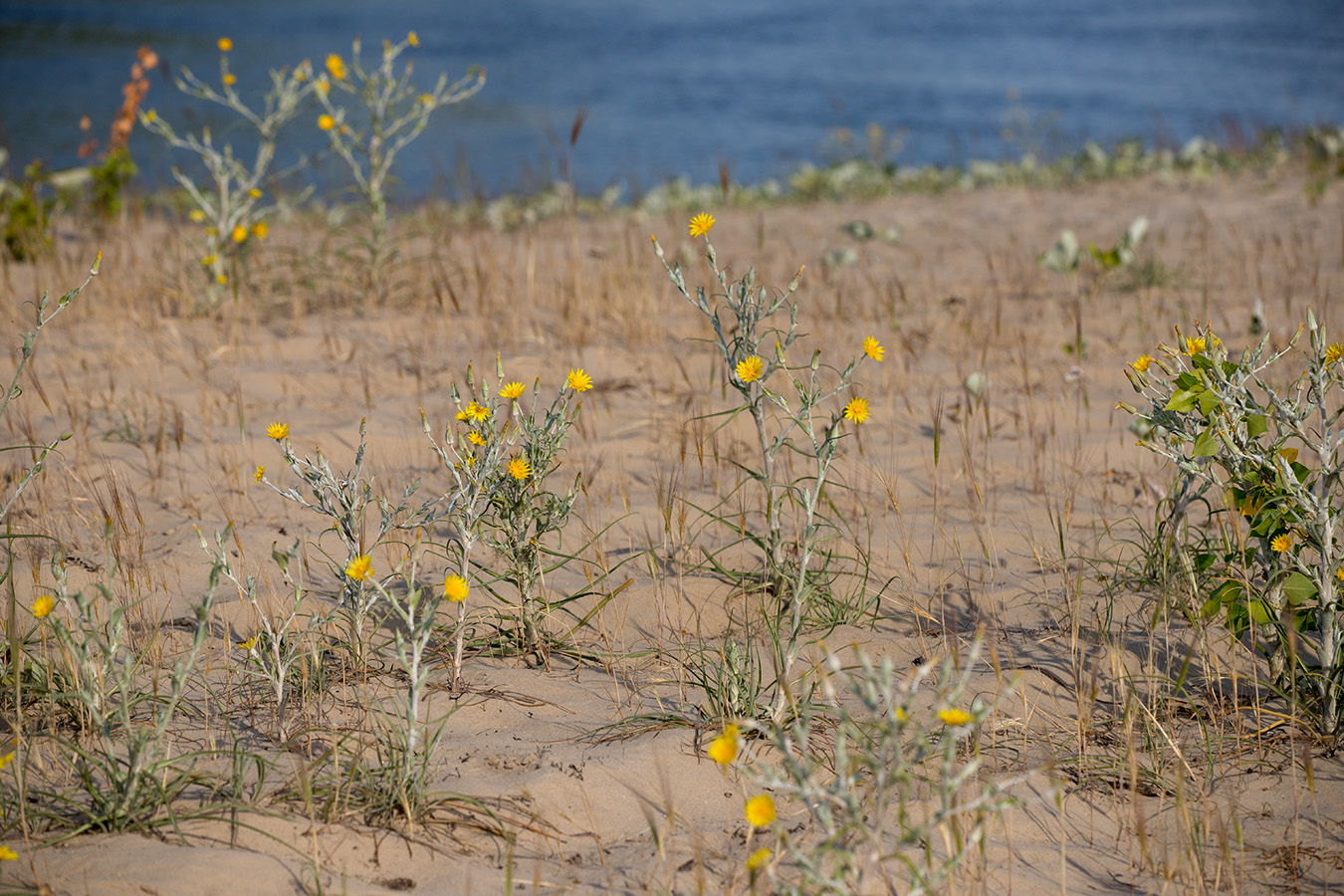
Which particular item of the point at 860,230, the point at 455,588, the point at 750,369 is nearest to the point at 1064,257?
the point at 860,230

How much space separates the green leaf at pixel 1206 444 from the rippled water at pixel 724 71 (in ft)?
22.4

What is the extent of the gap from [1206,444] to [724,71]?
2002 cm

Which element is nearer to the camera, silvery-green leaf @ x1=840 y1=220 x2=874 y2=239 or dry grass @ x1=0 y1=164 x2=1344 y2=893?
dry grass @ x1=0 y1=164 x2=1344 y2=893

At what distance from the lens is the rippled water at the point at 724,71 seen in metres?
14.0

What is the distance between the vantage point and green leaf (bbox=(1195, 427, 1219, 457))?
2.14 m

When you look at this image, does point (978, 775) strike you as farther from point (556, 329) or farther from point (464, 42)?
point (464, 42)

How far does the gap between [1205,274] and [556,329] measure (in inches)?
146

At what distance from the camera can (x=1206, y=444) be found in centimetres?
215

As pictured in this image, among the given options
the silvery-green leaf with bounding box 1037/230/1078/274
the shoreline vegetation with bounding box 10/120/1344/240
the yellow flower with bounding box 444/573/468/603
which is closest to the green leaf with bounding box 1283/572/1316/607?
the yellow flower with bounding box 444/573/468/603

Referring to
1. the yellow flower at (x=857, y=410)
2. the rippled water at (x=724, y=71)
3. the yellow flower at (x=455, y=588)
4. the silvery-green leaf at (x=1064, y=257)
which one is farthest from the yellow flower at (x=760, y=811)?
the rippled water at (x=724, y=71)

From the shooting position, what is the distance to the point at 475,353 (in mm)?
4398

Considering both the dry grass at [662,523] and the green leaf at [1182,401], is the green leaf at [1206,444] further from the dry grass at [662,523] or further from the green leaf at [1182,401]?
the dry grass at [662,523]

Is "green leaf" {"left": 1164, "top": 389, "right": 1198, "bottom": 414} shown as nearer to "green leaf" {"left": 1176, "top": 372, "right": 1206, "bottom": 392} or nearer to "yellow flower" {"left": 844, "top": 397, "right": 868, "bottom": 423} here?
"green leaf" {"left": 1176, "top": 372, "right": 1206, "bottom": 392}

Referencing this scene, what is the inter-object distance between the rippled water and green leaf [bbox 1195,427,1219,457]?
6.82 meters
